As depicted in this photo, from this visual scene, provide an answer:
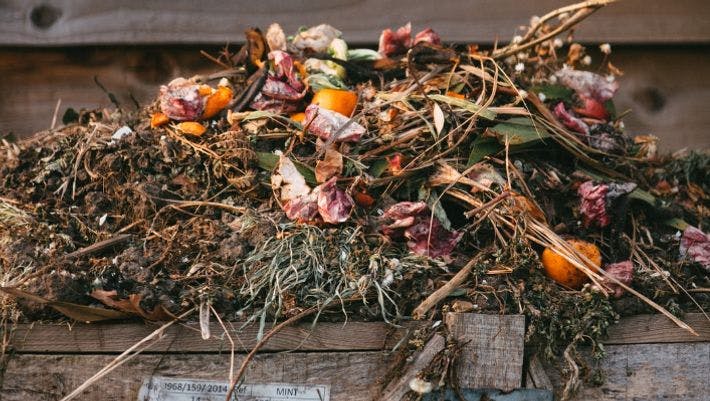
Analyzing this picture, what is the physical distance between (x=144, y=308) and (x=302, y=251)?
37 cm

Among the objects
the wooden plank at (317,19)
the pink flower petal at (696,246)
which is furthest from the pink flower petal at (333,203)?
the wooden plank at (317,19)

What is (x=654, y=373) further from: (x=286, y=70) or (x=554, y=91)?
(x=286, y=70)

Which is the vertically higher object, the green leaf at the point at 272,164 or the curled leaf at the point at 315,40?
the curled leaf at the point at 315,40

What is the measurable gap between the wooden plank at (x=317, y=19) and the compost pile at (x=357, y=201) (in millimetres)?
461

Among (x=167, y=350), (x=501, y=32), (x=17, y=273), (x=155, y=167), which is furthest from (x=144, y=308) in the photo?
(x=501, y=32)

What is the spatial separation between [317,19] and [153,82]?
656 millimetres

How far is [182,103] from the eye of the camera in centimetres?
206

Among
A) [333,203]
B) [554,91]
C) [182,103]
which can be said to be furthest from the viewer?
[554,91]

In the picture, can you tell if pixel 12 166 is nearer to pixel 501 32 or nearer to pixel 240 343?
pixel 240 343

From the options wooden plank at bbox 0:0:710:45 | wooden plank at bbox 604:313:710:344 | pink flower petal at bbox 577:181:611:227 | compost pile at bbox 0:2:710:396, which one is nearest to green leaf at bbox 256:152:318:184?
compost pile at bbox 0:2:710:396

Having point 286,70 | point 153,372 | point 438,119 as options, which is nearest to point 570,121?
point 438,119

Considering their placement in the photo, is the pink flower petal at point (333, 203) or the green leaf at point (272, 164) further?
the green leaf at point (272, 164)

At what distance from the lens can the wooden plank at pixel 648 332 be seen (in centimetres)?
172

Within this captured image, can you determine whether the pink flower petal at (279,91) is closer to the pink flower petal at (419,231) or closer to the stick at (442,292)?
the pink flower petal at (419,231)
